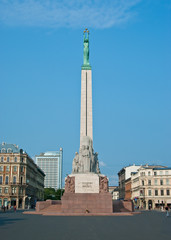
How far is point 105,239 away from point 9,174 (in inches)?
2801

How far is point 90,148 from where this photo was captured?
37406 mm

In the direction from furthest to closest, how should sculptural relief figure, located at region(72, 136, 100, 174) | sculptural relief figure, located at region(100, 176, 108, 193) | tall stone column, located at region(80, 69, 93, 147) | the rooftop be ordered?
the rooftop → tall stone column, located at region(80, 69, 93, 147) → sculptural relief figure, located at region(72, 136, 100, 174) → sculptural relief figure, located at region(100, 176, 108, 193)

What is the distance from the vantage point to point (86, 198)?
3116 cm

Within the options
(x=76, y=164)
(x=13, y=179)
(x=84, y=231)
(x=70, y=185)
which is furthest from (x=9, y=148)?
(x=84, y=231)

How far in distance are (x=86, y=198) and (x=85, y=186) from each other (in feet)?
8.80

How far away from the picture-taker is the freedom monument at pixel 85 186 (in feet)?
101

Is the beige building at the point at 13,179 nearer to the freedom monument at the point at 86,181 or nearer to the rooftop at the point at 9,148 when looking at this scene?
the rooftop at the point at 9,148

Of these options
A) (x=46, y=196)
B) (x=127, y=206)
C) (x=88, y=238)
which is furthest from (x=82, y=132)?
(x=46, y=196)

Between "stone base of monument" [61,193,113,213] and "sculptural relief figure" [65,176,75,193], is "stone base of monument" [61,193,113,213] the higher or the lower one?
the lower one

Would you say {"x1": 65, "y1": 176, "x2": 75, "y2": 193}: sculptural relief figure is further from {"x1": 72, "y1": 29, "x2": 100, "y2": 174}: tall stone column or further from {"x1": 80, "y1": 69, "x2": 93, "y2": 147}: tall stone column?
{"x1": 80, "y1": 69, "x2": 93, "y2": 147}: tall stone column

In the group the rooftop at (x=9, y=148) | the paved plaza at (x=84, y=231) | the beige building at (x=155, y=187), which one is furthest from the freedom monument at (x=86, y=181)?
the rooftop at (x=9, y=148)

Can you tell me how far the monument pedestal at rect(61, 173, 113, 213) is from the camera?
30.7 m

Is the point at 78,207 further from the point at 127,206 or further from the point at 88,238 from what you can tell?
the point at 88,238

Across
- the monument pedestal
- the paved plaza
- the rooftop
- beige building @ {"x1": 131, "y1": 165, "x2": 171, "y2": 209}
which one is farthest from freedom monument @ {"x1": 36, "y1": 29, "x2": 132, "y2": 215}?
the rooftop
